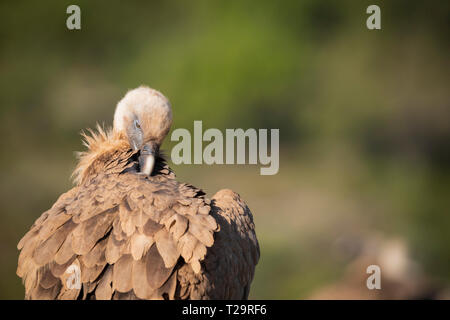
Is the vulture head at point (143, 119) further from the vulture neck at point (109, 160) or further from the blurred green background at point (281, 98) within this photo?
the blurred green background at point (281, 98)

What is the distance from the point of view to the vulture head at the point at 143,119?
355 cm

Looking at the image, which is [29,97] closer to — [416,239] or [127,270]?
[416,239]

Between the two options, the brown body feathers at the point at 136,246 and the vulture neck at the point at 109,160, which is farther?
the vulture neck at the point at 109,160

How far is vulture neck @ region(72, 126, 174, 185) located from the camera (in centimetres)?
317

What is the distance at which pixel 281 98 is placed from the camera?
963cm

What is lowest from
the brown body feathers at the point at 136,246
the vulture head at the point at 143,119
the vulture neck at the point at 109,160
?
the brown body feathers at the point at 136,246

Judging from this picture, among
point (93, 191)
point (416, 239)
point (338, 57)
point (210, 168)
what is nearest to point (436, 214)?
point (416, 239)

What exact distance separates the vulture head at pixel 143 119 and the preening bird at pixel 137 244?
42 centimetres

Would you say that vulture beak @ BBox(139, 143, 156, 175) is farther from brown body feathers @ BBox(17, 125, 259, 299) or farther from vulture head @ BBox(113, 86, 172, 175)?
brown body feathers @ BBox(17, 125, 259, 299)

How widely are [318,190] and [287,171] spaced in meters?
0.48

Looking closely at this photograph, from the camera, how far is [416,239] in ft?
29.3

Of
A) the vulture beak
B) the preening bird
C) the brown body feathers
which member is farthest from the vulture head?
the brown body feathers

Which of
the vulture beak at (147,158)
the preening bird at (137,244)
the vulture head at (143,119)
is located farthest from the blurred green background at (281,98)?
the preening bird at (137,244)
